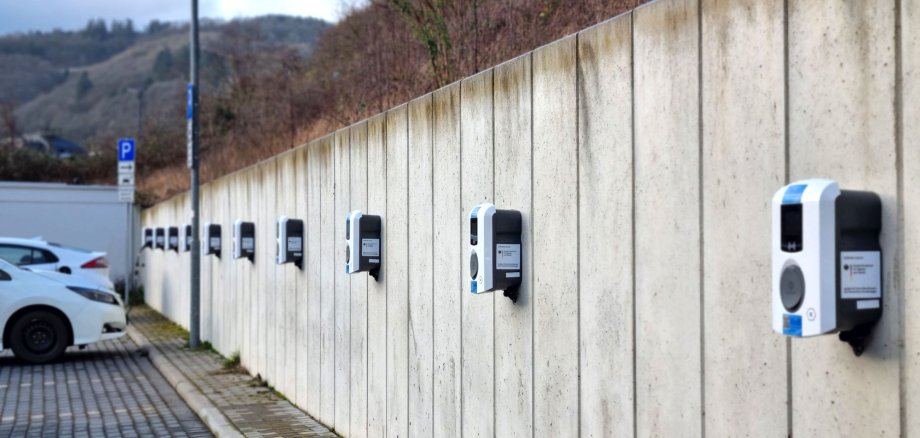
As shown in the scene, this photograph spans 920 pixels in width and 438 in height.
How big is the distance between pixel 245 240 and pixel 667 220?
879 centimetres

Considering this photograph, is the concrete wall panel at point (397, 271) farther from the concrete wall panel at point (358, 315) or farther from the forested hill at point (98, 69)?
the forested hill at point (98, 69)

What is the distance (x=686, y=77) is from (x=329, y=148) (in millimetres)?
5465

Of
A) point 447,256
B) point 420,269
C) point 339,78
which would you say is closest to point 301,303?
point 420,269

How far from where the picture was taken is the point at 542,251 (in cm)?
524

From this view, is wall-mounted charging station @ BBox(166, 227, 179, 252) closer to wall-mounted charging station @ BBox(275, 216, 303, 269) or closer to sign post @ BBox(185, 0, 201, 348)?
sign post @ BBox(185, 0, 201, 348)

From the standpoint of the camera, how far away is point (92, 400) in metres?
11.4

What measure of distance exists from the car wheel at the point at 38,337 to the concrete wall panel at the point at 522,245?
1074 cm

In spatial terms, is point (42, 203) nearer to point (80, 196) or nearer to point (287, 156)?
point (80, 196)

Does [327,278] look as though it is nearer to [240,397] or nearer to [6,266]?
[240,397]

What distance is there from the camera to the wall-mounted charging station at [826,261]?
307 centimetres

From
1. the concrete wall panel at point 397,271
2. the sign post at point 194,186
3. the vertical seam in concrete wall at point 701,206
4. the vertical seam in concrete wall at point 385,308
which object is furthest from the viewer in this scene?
the sign post at point 194,186

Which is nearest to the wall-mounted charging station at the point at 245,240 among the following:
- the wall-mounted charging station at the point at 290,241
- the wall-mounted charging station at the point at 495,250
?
the wall-mounted charging station at the point at 290,241

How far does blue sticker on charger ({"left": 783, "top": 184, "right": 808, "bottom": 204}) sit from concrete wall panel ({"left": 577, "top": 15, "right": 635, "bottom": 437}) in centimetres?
126

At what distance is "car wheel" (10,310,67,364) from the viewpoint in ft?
48.1
